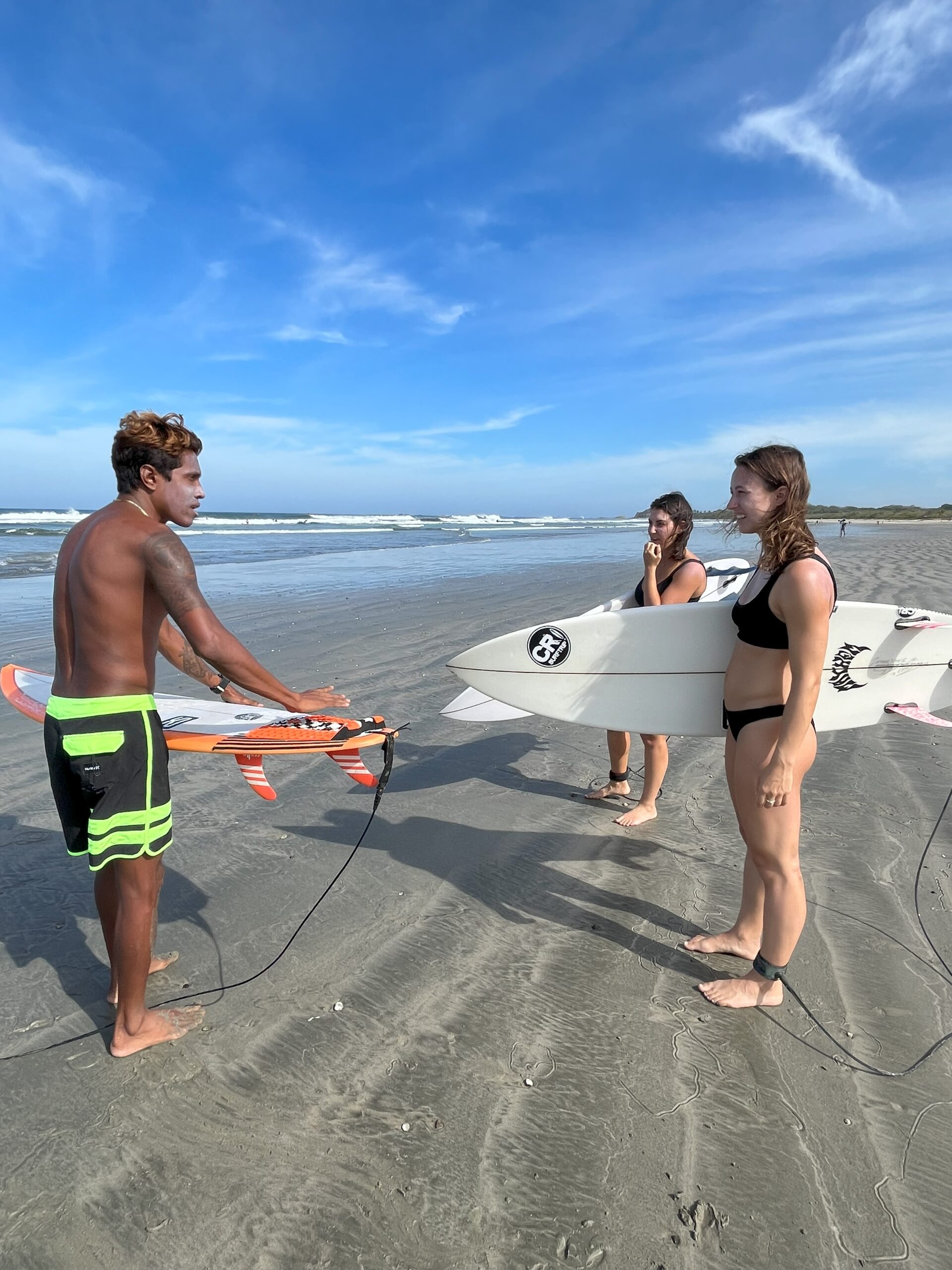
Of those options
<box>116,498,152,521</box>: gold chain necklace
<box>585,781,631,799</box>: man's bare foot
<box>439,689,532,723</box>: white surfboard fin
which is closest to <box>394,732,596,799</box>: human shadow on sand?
<box>585,781,631,799</box>: man's bare foot

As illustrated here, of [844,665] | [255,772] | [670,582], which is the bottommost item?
[255,772]

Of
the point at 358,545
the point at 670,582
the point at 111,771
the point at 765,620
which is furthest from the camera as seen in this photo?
the point at 358,545

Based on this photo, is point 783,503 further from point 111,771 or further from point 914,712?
point 111,771

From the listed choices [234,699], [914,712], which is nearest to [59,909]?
[234,699]

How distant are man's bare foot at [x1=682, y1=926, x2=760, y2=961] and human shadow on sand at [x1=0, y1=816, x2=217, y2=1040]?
6.69ft

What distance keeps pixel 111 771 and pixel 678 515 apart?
3.14 meters

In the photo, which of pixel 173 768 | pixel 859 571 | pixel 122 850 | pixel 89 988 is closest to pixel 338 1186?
pixel 122 850

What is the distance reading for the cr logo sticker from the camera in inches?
153

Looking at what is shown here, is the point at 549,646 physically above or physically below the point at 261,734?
above

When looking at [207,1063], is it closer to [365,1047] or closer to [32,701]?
[365,1047]

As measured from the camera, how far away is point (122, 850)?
7.49 ft

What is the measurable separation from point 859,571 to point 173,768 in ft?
50.4

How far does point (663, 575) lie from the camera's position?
13.7 feet

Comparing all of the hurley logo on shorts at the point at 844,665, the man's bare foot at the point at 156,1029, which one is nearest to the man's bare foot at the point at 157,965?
the man's bare foot at the point at 156,1029
